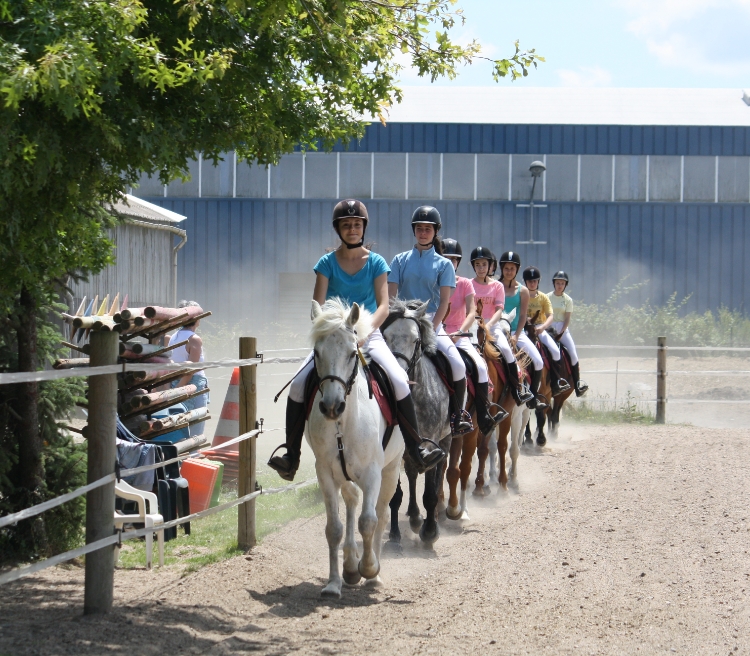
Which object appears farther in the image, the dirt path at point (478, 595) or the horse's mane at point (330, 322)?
the horse's mane at point (330, 322)

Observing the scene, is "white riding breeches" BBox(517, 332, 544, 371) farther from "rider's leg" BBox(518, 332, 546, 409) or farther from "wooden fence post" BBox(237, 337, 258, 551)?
"wooden fence post" BBox(237, 337, 258, 551)

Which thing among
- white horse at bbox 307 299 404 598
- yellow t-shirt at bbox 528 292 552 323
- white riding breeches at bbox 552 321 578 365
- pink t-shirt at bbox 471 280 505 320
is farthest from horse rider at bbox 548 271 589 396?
white horse at bbox 307 299 404 598

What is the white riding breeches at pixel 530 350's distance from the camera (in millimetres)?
12398

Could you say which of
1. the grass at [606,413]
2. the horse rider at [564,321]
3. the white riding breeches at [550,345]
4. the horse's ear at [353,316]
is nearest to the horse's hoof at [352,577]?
the horse's ear at [353,316]

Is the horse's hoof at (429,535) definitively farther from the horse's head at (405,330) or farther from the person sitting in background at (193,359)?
the person sitting in background at (193,359)

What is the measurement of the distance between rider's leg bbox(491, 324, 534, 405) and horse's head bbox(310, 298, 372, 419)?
454 centimetres

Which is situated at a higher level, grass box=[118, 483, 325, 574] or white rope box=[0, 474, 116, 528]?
white rope box=[0, 474, 116, 528]

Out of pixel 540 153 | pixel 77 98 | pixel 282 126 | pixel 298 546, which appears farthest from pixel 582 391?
pixel 540 153

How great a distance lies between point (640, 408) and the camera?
20.2 m

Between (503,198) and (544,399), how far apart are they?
20.9m

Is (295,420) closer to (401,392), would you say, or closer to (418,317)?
(401,392)

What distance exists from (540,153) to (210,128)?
28.8 m

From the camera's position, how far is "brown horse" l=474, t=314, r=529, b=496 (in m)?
10.2

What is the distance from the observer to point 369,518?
6.34 meters
